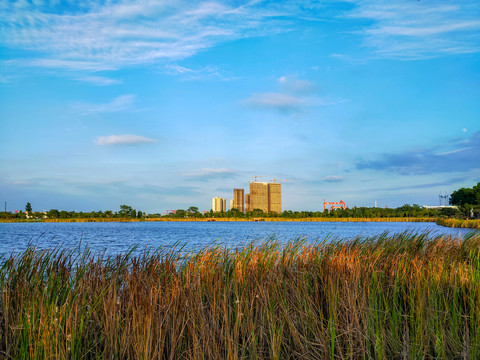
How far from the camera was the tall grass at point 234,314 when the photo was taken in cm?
390

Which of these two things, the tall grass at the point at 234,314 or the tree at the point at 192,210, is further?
the tree at the point at 192,210

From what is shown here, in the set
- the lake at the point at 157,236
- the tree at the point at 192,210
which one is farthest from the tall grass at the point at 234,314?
the tree at the point at 192,210

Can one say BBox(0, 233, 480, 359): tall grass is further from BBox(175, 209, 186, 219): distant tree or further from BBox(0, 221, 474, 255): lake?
BBox(175, 209, 186, 219): distant tree

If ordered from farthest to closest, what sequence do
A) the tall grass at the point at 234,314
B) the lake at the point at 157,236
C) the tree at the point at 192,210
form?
the tree at the point at 192,210 < the lake at the point at 157,236 < the tall grass at the point at 234,314

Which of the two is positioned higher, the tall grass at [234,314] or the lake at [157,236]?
the tall grass at [234,314]

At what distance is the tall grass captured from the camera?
390 cm

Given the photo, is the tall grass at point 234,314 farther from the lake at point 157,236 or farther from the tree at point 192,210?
the tree at point 192,210

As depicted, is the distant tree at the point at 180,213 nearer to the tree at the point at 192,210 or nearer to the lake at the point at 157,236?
the tree at the point at 192,210

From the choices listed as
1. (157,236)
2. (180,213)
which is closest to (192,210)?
(180,213)

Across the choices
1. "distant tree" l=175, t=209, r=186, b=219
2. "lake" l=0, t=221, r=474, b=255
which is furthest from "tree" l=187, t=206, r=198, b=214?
"lake" l=0, t=221, r=474, b=255

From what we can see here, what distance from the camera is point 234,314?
15.9ft

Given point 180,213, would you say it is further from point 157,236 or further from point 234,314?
point 234,314

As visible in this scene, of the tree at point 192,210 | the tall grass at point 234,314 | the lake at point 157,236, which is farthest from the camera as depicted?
the tree at point 192,210

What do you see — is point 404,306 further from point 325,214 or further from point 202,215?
point 202,215
